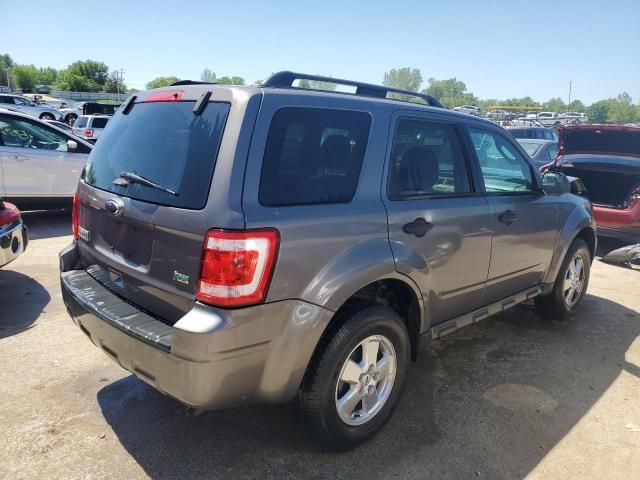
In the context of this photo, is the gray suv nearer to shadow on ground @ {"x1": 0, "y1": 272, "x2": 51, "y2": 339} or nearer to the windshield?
shadow on ground @ {"x1": 0, "y1": 272, "x2": 51, "y2": 339}

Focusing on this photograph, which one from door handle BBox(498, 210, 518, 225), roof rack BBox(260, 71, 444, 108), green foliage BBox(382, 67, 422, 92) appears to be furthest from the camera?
green foliage BBox(382, 67, 422, 92)

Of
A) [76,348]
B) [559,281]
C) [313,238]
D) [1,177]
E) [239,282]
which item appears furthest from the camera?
[1,177]

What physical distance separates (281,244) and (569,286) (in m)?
3.48

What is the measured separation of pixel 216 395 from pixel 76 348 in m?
2.09

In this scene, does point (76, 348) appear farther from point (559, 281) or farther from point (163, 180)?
point (559, 281)

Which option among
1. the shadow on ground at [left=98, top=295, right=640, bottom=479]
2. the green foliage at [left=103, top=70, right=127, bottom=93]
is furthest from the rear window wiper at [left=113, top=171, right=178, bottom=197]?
the green foliage at [left=103, top=70, right=127, bottom=93]

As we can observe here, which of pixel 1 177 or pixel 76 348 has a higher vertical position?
pixel 1 177

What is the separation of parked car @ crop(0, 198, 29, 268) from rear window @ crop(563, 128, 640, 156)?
24.0ft

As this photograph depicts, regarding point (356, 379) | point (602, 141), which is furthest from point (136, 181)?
point (602, 141)

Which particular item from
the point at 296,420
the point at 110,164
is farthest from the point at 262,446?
the point at 110,164

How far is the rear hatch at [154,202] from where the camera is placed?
2232mm

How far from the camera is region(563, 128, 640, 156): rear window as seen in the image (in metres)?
7.16

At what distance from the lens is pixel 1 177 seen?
7156 mm

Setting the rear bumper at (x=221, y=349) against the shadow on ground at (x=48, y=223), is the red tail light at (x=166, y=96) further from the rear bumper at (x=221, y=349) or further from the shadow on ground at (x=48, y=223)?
the shadow on ground at (x=48, y=223)
